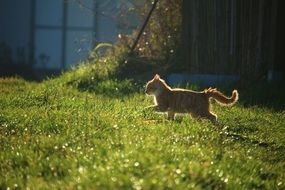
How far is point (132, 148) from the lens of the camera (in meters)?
4.97

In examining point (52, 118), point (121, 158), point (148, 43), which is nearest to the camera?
point (121, 158)

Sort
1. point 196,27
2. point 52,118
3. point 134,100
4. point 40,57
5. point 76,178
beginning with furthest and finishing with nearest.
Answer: point 40,57
point 196,27
point 134,100
point 52,118
point 76,178

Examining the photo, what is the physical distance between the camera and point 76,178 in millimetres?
4238

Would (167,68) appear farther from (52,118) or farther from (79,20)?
(79,20)

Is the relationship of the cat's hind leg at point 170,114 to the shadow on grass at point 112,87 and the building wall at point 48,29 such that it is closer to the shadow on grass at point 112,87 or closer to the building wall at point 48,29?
the shadow on grass at point 112,87

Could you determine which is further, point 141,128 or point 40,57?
point 40,57

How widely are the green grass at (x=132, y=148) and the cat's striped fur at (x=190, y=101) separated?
5.6 inches

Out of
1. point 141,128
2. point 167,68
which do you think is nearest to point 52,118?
point 141,128

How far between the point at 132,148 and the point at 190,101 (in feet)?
8.06

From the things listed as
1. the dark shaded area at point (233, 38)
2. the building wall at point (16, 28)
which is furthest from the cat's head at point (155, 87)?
the building wall at point (16, 28)

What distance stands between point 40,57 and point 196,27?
372 inches

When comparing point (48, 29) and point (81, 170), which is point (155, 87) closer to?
point (81, 170)

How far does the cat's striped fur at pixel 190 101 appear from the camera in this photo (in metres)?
7.31

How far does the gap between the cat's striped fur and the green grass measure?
14cm
